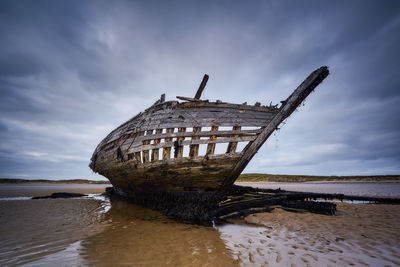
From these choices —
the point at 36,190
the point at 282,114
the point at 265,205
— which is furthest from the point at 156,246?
the point at 36,190

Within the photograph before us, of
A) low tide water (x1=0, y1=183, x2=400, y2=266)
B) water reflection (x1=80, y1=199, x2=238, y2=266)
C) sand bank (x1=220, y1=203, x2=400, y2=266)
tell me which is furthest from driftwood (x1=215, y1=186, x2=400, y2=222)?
water reflection (x1=80, y1=199, x2=238, y2=266)

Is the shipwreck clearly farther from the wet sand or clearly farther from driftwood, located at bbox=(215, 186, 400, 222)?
the wet sand

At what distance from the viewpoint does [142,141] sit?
602 cm

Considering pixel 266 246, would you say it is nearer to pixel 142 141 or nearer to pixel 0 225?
pixel 142 141

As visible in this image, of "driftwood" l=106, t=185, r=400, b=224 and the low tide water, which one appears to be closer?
the low tide water

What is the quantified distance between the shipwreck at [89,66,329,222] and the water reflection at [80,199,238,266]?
3.23ft

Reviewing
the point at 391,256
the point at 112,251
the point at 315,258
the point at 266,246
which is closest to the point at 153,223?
the point at 112,251

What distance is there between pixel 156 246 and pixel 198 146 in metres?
2.66

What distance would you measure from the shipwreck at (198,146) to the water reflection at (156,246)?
98 centimetres

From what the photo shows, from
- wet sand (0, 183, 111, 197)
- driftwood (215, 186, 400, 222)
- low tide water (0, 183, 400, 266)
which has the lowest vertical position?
wet sand (0, 183, 111, 197)

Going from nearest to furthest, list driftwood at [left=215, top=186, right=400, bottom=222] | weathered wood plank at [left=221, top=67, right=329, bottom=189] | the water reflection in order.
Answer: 1. the water reflection
2. weathered wood plank at [left=221, top=67, right=329, bottom=189]
3. driftwood at [left=215, top=186, right=400, bottom=222]

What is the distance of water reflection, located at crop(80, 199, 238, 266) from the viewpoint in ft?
7.76

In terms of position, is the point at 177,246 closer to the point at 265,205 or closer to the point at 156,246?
the point at 156,246

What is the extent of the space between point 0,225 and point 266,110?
24.0 feet
